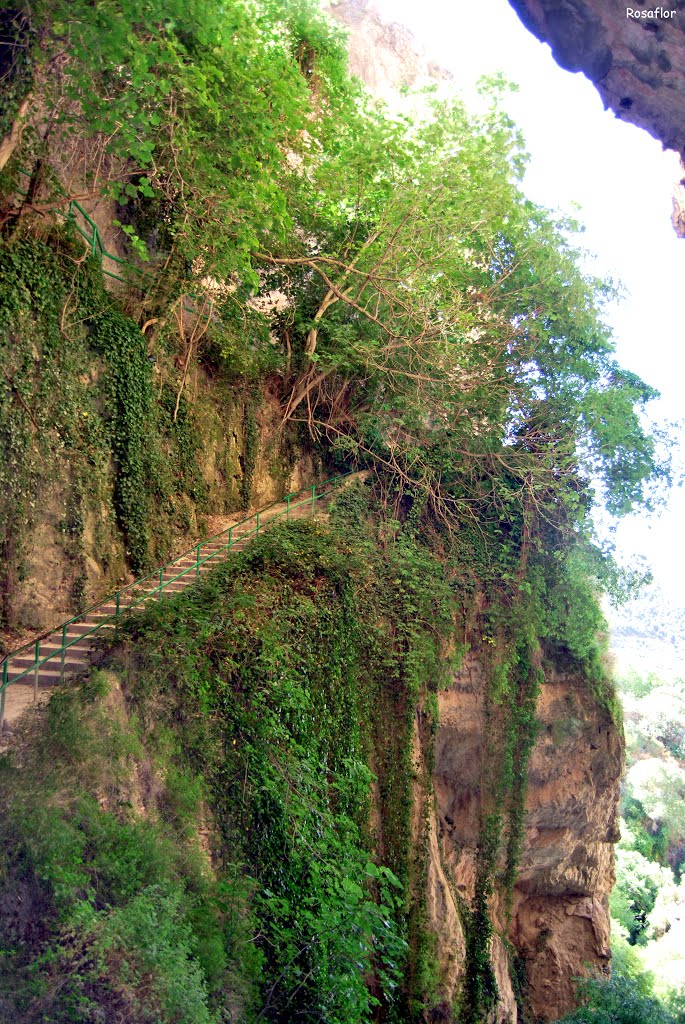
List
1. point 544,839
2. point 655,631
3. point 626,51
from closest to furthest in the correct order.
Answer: point 626,51 → point 544,839 → point 655,631

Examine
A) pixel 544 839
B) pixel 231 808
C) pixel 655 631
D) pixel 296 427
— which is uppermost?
pixel 296 427

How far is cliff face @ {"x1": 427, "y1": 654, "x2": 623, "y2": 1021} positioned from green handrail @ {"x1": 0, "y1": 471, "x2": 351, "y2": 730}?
4473mm

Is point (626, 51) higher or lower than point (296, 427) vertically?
lower

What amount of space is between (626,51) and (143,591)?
9707mm

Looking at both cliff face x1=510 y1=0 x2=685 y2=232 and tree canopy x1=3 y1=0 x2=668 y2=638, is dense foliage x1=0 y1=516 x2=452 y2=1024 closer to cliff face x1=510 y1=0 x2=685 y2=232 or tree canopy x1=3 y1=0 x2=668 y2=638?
tree canopy x1=3 y1=0 x2=668 y2=638

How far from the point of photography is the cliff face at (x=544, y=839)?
550 inches

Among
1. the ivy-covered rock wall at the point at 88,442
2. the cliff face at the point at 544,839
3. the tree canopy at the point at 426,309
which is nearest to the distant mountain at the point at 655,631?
the cliff face at the point at 544,839

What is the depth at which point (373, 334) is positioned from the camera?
1670 cm

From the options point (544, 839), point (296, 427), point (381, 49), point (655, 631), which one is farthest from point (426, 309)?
point (655, 631)

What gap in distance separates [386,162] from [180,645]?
9.85m

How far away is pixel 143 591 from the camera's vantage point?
41.0 ft

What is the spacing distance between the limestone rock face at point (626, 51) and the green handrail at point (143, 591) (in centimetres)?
751

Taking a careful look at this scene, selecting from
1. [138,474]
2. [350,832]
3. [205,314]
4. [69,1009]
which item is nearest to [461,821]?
[350,832]

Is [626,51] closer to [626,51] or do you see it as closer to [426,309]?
[626,51]
